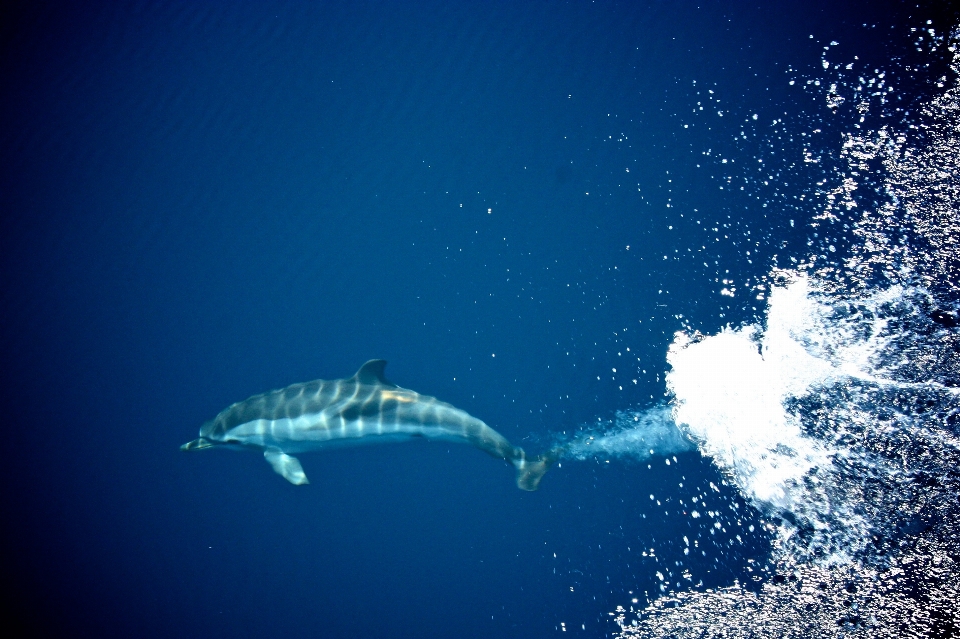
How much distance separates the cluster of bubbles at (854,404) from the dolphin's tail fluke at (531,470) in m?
1.17

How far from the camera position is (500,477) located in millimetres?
9086

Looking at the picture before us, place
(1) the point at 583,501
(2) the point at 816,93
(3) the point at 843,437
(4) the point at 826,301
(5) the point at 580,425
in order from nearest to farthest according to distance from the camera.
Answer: (3) the point at 843,437
(4) the point at 826,301
(1) the point at 583,501
(5) the point at 580,425
(2) the point at 816,93

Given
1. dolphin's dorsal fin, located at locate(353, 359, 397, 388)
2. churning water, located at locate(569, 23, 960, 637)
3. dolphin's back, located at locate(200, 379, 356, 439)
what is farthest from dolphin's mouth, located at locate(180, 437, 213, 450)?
churning water, located at locate(569, 23, 960, 637)

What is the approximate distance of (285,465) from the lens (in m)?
8.66

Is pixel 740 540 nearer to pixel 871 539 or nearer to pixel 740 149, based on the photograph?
pixel 871 539

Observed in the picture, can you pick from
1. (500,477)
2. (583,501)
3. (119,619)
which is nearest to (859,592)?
(583,501)

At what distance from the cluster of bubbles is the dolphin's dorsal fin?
147 inches

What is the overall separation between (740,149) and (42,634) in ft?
56.8

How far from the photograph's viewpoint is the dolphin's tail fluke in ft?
25.1

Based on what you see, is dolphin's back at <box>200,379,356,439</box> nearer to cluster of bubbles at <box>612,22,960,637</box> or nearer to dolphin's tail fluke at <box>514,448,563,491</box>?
dolphin's tail fluke at <box>514,448,563,491</box>

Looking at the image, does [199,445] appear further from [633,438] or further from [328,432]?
[633,438]

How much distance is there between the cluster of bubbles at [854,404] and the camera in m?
5.20

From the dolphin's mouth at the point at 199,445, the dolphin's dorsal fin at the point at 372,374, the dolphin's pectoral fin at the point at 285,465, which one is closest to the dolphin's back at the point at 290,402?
the dolphin's dorsal fin at the point at 372,374

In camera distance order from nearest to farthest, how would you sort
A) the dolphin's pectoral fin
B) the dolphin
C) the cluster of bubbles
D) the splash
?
1. the cluster of bubbles
2. the dolphin
3. the splash
4. the dolphin's pectoral fin
